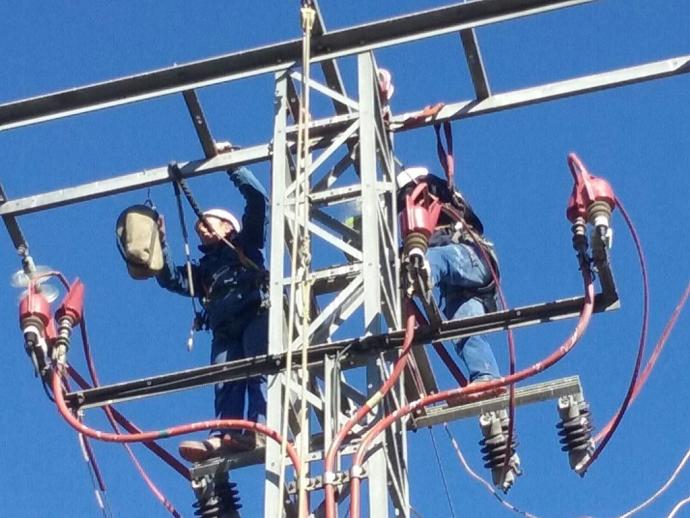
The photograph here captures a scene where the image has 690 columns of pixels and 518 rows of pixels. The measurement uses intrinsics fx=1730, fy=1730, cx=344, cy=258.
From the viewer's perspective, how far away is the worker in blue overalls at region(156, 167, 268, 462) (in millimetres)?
9836

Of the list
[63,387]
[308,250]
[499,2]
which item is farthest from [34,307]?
[499,2]

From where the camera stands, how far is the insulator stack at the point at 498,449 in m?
8.88

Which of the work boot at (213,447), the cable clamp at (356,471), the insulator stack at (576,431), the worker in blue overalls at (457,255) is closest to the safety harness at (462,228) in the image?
the worker in blue overalls at (457,255)

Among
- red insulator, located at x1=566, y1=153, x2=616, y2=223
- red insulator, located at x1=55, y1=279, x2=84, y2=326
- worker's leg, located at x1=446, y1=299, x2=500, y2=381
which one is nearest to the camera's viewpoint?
red insulator, located at x1=566, y1=153, x2=616, y2=223

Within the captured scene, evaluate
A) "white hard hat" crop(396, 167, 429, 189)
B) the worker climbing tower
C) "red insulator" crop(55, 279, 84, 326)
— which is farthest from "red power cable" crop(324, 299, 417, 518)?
"white hard hat" crop(396, 167, 429, 189)

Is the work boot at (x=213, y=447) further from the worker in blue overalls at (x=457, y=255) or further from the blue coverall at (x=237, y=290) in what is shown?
the worker in blue overalls at (x=457, y=255)

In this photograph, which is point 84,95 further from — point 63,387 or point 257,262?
point 63,387

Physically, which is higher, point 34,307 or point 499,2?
point 499,2

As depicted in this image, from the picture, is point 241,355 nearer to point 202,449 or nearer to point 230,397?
point 230,397

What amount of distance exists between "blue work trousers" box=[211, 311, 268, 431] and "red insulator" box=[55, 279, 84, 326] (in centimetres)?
114

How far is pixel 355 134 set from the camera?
30.0ft

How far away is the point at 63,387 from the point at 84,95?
2.18 metres

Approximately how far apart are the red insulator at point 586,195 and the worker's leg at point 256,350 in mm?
2358

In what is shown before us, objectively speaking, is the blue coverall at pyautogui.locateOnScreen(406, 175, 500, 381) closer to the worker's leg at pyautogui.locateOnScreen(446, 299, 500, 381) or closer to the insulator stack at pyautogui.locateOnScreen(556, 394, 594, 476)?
the worker's leg at pyautogui.locateOnScreen(446, 299, 500, 381)
